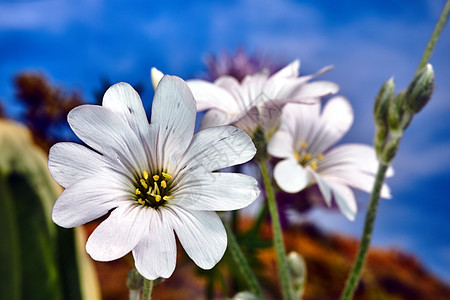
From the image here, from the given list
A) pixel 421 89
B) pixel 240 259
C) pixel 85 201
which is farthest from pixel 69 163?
pixel 421 89

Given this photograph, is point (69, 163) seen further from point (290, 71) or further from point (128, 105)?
point (290, 71)

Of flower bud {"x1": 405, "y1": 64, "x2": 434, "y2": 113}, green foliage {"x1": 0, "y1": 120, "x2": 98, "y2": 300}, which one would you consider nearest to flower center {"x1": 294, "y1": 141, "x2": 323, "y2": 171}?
flower bud {"x1": 405, "y1": 64, "x2": 434, "y2": 113}

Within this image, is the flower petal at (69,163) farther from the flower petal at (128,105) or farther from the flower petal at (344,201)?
the flower petal at (344,201)

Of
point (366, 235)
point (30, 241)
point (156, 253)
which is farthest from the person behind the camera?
point (30, 241)

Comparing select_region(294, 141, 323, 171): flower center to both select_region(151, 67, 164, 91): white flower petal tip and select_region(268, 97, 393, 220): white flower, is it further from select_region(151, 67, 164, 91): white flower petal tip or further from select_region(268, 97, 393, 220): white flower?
select_region(151, 67, 164, 91): white flower petal tip

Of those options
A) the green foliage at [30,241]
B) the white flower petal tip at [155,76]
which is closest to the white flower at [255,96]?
the white flower petal tip at [155,76]

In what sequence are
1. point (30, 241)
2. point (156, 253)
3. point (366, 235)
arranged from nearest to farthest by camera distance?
point (156, 253)
point (366, 235)
point (30, 241)

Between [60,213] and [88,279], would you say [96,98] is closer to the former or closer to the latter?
[60,213]
